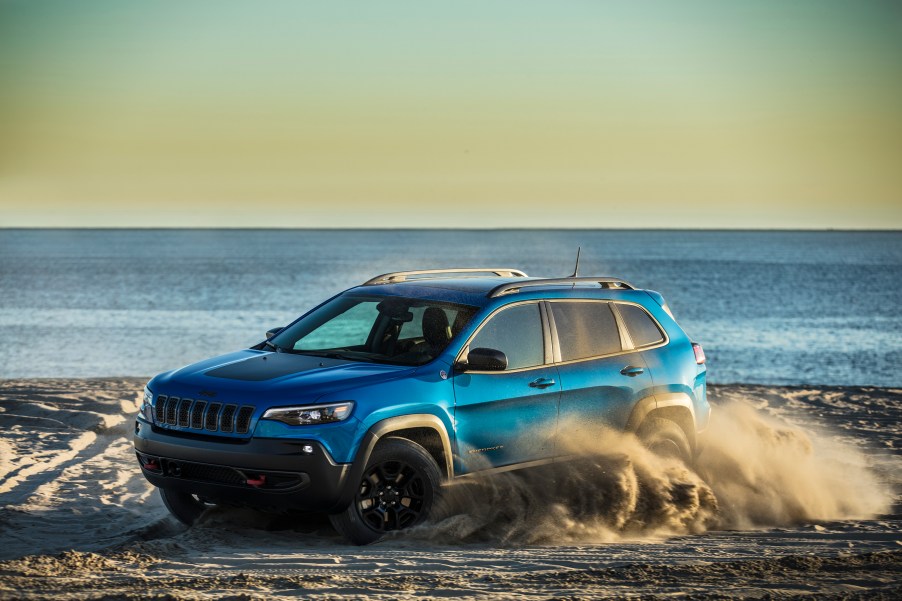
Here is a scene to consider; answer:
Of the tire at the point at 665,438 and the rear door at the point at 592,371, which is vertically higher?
the rear door at the point at 592,371

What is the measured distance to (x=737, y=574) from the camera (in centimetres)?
653

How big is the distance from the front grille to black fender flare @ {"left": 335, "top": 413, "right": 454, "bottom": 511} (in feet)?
2.33

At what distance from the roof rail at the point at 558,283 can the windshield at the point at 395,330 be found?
26 cm

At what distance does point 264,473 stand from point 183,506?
1366mm

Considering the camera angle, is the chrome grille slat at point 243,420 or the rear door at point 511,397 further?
the rear door at point 511,397

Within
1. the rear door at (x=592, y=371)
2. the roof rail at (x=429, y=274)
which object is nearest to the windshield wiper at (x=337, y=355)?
Answer: the roof rail at (x=429, y=274)

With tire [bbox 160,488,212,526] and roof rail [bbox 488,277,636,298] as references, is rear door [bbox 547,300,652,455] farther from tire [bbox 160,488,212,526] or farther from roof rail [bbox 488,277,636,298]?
tire [bbox 160,488,212,526]

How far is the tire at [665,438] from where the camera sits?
28.3 feet

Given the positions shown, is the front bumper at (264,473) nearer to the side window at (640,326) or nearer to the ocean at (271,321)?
the side window at (640,326)

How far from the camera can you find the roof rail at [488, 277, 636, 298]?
8.17 metres

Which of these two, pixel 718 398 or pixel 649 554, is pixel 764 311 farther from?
pixel 649 554

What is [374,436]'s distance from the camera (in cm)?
703

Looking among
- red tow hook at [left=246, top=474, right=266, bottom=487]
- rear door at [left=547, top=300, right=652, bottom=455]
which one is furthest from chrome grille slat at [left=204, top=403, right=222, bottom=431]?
rear door at [left=547, top=300, right=652, bottom=455]

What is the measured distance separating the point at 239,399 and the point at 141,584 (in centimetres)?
140
